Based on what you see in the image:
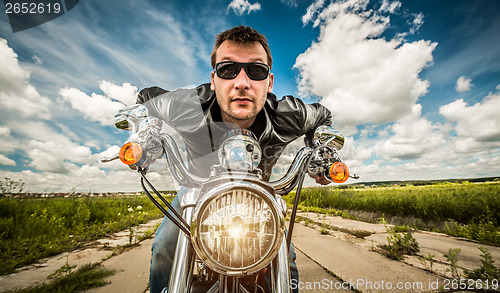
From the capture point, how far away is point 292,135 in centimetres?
243

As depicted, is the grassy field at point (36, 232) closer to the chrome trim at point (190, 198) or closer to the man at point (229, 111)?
the man at point (229, 111)

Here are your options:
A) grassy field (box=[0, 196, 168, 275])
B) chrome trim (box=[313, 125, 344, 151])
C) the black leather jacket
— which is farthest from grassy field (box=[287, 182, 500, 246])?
grassy field (box=[0, 196, 168, 275])

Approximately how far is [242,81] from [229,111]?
0.24 metres

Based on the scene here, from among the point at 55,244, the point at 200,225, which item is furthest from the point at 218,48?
the point at 55,244

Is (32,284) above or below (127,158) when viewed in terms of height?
below

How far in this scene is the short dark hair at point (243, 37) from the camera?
5.81 feet

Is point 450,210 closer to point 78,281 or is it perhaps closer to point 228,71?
point 228,71

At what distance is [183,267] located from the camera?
868 millimetres

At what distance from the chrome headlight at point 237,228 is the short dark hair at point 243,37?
1.51 metres

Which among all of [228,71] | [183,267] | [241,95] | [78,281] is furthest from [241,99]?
[78,281]

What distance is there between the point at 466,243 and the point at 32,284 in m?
5.33

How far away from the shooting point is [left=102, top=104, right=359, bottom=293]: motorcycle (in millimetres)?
722

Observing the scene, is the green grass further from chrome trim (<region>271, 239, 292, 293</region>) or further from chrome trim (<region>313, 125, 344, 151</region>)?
chrome trim (<region>313, 125, 344, 151</region>)

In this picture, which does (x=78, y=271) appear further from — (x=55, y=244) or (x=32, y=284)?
(x=55, y=244)
